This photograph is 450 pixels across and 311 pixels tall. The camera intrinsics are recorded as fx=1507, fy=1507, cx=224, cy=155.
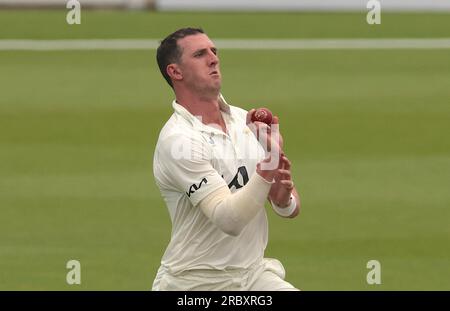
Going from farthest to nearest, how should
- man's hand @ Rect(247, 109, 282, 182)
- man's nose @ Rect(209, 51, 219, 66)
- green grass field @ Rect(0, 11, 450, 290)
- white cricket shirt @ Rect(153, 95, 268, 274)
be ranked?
green grass field @ Rect(0, 11, 450, 290) → man's nose @ Rect(209, 51, 219, 66) → white cricket shirt @ Rect(153, 95, 268, 274) → man's hand @ Rect(247, 109, 282, 182)

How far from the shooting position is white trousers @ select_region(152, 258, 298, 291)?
932cm

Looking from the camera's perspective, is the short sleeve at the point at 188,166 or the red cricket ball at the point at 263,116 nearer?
the red cricket ball at the point at 263,116

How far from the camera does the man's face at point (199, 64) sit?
930 cm

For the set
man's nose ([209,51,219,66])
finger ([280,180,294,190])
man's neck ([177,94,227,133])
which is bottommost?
finger ([280,180,294,190])

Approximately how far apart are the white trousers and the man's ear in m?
1.20

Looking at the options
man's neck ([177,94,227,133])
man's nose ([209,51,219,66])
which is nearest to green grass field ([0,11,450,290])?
man's neck ([177,94,227,133])

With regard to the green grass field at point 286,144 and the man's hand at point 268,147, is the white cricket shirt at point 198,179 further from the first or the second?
the green grass field at point 286,144

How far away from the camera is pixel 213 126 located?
30.9 ft

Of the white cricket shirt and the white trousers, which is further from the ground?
the white cricket shirt

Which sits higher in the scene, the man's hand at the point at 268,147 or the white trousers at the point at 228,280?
the man's hand at the point at 268,147

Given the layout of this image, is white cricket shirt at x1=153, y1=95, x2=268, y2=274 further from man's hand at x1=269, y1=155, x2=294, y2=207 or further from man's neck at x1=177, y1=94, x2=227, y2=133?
man's hand at x1=269, y1=155, x2=294, y2=207

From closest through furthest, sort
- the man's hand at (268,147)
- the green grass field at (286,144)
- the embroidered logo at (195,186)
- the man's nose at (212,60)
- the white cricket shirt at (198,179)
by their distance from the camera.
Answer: the man's hand at (268,147), the embroidered logo at (195,186), the white cricket shirt at (198,179), the man's nose at (212,60), the green grass field at (286,144)

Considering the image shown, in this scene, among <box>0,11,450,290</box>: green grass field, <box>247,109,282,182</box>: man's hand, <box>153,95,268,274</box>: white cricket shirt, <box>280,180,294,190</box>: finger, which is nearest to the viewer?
<box>247,109,282,182</box>: man's hand

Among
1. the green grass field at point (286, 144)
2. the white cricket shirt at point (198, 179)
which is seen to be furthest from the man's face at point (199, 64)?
the green grass field at point (286, 144)
